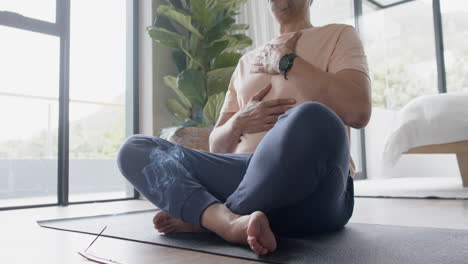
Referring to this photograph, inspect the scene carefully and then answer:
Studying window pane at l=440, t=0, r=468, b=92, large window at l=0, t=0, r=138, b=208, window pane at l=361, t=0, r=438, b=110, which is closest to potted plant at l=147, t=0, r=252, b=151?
large window at l=0, t=0, r=138, b=208

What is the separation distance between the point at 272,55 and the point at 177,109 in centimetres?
195

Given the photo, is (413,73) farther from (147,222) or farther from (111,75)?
(147,222)

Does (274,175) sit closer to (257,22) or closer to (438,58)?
(257,22)

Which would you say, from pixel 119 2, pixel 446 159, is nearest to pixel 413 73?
pixel 446 159

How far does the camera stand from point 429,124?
286cm

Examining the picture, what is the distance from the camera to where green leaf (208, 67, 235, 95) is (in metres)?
2.76

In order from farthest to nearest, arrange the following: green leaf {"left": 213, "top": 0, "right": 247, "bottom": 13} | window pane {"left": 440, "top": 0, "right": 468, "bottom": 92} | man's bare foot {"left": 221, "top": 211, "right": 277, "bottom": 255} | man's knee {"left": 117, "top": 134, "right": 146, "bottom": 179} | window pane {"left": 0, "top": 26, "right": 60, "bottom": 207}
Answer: window pane {"left": 440, "top": 0, "right": 468, "bottom": 92}, green leaf {"left": 213, "top": 0, "right": 247, "bottom": 13}, window pane {"left": 0, "top": 26, "right": 60, "bottom": 207}, man's knee {"left": 117, "top": 134, "right": 146, "bottom": 179}, man's bare foot {"left": 221, "top": 211, "right": 277, "bottom": 255}

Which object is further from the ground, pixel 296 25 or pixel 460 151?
pixel 296 25

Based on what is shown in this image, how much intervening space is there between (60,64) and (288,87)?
2.15 m

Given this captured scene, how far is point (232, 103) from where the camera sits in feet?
4.56

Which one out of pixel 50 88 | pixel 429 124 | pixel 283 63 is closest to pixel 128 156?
pixel 283 63

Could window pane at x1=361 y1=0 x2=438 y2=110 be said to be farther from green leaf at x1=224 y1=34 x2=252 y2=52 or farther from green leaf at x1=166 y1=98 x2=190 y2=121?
green leaf at x1=166 y1=98 x2=190 y2=121

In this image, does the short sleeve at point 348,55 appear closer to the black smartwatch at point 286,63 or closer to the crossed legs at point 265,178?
the black smartwatch at point 286,63

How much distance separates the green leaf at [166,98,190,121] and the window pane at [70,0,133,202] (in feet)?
1.23
